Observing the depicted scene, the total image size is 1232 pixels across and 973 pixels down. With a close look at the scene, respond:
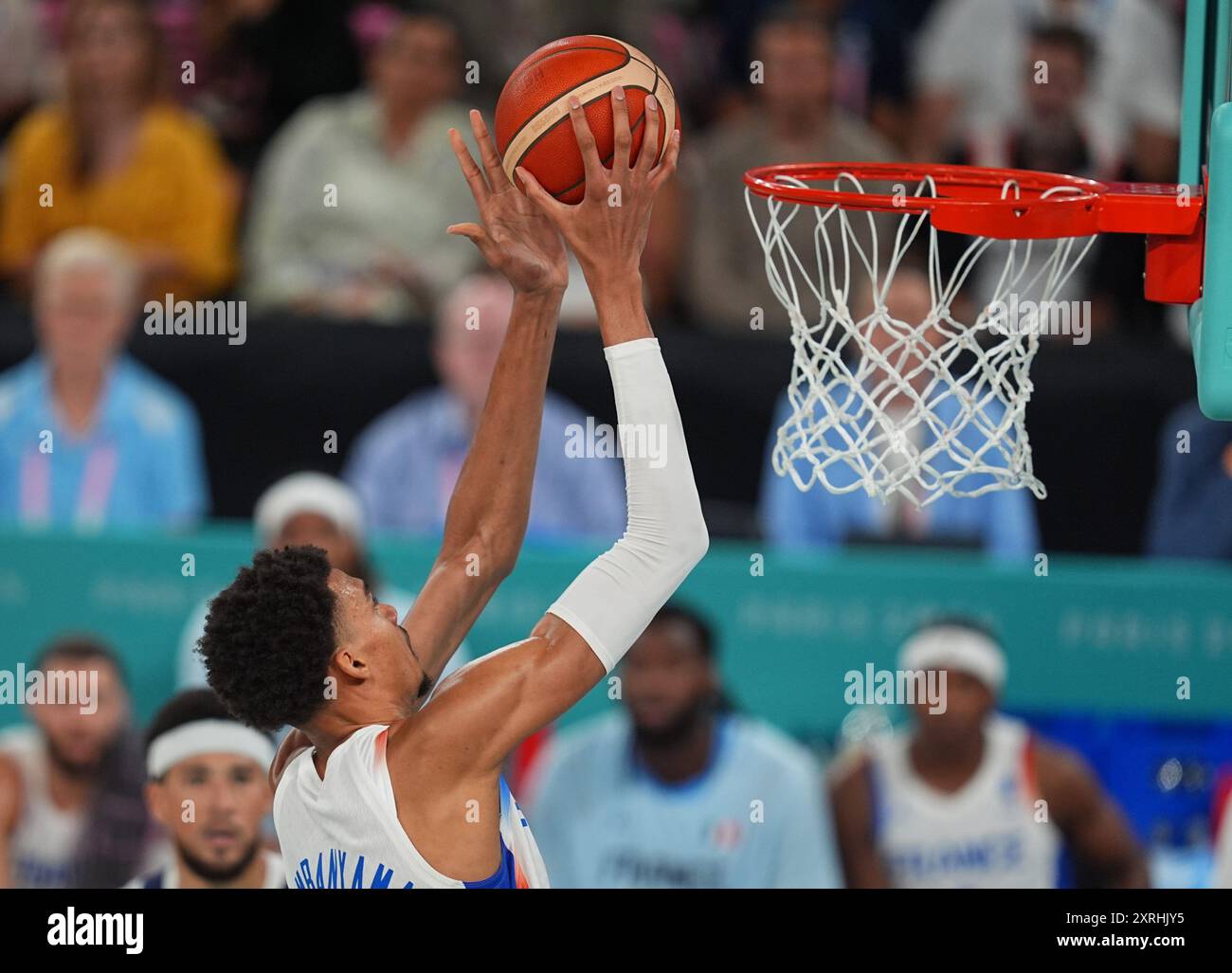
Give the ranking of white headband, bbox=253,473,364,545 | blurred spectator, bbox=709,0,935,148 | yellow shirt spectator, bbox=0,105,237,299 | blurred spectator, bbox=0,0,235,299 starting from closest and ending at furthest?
white headband, bbox=253,473,364,545 < blurred spectator, bbox=0,0,235,299 < yellow shirt spectator, bbox=0,105,237,299 < blurred spectator, bbox=709,0,935,148

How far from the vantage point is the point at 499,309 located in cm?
713

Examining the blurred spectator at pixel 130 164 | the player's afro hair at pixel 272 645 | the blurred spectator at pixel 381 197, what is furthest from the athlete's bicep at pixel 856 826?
the blurred spectator at pixel 130 164

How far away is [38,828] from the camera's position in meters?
6.18

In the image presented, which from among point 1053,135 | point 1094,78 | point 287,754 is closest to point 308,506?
point 287,754

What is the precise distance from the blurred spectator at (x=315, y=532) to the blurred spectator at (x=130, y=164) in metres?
1.77

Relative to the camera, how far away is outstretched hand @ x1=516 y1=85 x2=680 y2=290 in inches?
133

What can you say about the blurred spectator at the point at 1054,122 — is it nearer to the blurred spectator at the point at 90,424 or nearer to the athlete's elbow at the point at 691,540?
the blurred spectator at the point at 90,424

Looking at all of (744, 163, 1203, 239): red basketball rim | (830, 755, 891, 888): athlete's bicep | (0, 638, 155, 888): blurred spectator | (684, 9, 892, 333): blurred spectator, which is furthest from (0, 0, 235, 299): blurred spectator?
(744, 163, 1203, 239): red basketball rim

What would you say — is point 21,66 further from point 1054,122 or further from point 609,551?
point 609,551

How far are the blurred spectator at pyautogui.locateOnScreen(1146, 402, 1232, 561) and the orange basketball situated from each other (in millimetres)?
3588

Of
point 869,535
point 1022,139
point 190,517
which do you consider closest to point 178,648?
point 190,517

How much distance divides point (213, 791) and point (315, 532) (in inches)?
75.9

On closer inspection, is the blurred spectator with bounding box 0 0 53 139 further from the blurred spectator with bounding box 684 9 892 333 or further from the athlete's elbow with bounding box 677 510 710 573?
the athlete's elbow with bounding box 677 510 710 573

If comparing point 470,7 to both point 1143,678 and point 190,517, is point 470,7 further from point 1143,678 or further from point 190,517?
point 1143,678
